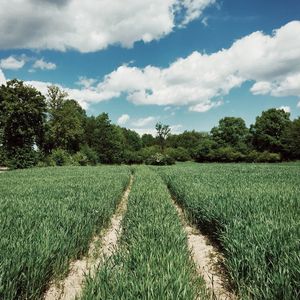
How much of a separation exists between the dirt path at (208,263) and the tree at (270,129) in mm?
64680

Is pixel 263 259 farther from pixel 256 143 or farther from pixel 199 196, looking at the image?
pixel 256 143

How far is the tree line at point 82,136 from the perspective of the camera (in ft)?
150

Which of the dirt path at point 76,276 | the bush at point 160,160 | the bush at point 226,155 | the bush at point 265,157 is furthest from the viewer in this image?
the bush at point 226,155

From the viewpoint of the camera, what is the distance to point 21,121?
46250mm

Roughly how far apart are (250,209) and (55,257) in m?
4.52

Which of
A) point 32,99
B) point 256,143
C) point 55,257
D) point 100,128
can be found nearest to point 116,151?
point 100,128

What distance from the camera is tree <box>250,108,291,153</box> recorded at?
67863 mm

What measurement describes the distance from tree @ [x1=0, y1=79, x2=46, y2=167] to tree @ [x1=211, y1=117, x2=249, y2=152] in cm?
4732

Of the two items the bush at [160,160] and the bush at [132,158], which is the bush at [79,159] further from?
the bush at [160,160]

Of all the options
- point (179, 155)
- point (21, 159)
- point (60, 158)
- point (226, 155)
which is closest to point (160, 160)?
point (226, 155)

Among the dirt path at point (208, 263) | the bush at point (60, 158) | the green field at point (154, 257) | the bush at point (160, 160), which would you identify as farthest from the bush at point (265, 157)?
the green field at point (154, 257)

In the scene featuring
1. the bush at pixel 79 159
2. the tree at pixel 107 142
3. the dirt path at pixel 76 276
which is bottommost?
the dirt path at pixel 76 276

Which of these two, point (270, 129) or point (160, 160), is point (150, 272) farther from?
point (270, 129)

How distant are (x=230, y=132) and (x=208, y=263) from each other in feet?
260
